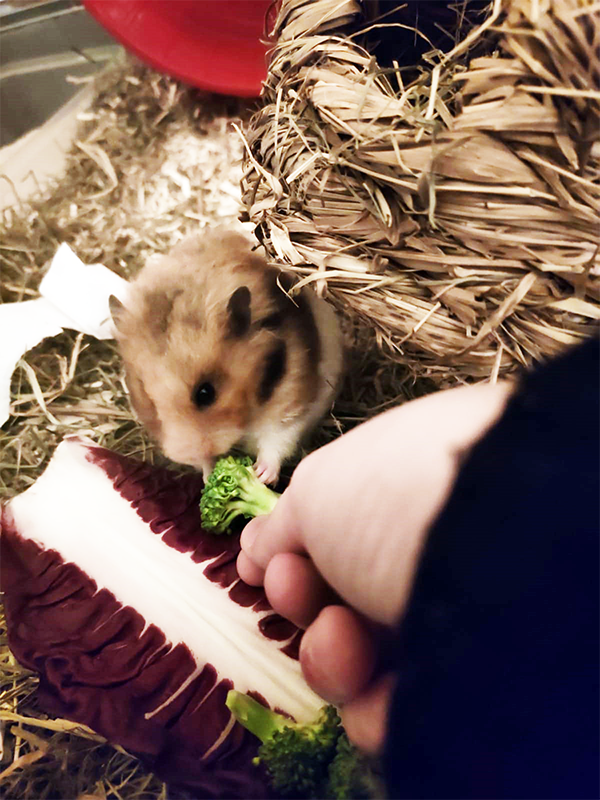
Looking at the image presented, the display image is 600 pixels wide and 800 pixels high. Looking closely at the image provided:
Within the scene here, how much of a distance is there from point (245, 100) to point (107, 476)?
58.6 inches

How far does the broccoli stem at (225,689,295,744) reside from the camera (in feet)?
3.48

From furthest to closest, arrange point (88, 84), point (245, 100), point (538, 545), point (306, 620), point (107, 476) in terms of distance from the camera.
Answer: point (88, 84) → point (245, 100) → point (107, 476) → point (306, 620) → point (538, 545)

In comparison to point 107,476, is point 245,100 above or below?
above

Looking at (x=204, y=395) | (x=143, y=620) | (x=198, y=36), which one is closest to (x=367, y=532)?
(x=204, y=395)

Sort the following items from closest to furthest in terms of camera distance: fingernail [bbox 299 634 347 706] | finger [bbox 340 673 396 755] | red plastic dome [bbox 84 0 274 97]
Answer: finger [bbox 340 673 396 755], fingernail [bbox 299 634 347 706], red plastic dome [bbox 84 0 274 97]

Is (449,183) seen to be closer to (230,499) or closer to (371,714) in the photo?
(371,714)

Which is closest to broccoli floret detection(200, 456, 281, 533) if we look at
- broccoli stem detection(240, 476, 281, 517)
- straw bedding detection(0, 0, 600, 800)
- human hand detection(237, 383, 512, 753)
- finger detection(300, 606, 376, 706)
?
broccoli stem detection(240, 476, 281, 517)

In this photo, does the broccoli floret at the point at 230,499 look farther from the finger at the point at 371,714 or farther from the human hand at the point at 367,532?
the finger at the point at 371,714

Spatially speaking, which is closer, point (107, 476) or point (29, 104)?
point (107, 476)

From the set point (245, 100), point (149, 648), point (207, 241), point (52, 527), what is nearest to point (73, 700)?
point (149, 648)

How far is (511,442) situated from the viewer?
0.54m

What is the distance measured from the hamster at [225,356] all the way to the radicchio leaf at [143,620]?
21 cm

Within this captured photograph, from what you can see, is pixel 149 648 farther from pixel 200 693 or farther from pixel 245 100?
pixel 245 100

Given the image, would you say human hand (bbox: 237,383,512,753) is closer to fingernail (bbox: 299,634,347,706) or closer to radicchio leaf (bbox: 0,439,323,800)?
fingernail (bbox: 299,634,347,706)
